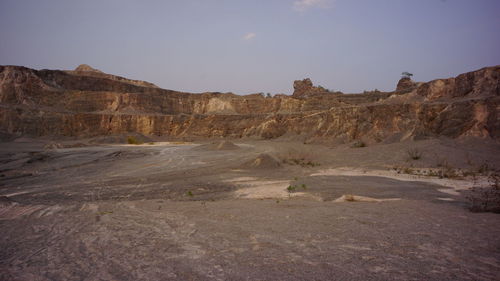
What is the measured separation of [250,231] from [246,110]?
44687mm

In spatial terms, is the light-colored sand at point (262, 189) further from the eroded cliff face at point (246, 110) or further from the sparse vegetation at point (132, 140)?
the sparse vegetation at point (132, 140)

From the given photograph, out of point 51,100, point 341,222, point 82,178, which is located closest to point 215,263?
point 341,222

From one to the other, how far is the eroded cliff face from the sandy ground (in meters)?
10.0

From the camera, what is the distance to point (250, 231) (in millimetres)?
4199

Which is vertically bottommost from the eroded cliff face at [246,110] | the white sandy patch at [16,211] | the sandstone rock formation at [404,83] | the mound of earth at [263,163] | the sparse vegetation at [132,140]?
the sparse vegetation at [132,140]

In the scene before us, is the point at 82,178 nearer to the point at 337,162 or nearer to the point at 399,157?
the point at 337,162

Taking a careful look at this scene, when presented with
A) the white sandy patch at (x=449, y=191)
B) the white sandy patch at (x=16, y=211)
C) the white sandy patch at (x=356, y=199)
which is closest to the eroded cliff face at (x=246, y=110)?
the white sandy patch at (x=449, y=191)

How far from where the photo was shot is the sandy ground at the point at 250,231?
2916 mm

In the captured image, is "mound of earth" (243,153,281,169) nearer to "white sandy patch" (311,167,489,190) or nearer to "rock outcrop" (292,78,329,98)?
"white sandy patch" (311,167,489,190)

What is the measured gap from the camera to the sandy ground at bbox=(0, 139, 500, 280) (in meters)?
2.92

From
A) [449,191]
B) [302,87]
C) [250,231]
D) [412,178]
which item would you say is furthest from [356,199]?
[302,87]

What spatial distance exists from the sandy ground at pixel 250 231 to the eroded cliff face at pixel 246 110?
1000cm

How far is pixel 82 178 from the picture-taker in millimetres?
10703

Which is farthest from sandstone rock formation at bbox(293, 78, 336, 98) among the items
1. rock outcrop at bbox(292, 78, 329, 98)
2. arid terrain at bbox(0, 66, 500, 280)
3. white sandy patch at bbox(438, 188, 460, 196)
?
white sandy patch at bbox(438, 188, 460, 196)
